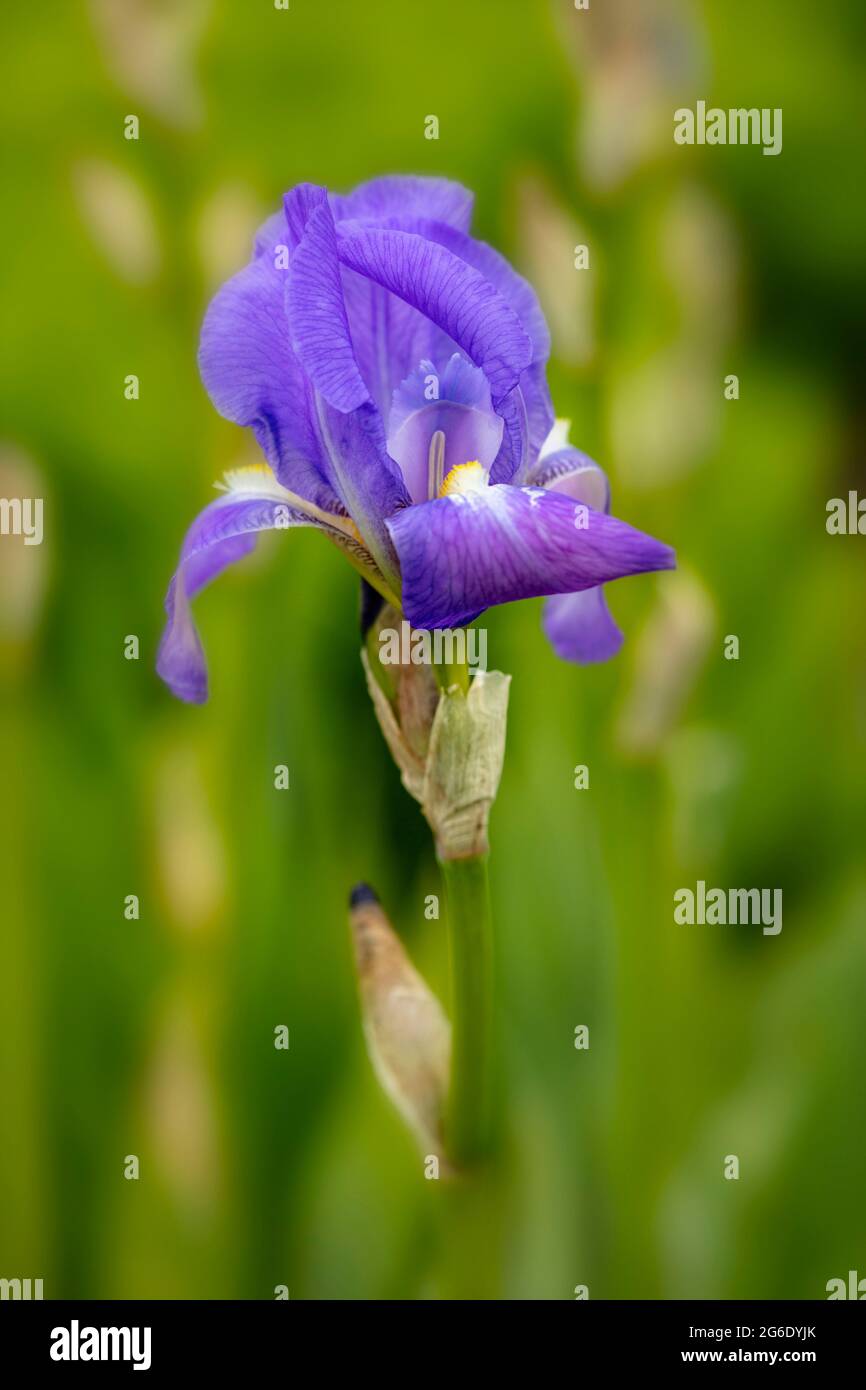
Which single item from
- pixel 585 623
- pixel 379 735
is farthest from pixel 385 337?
pixel 379 735

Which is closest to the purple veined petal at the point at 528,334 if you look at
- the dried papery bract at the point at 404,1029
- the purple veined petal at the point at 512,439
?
the purple veined petal at the point at 512,439

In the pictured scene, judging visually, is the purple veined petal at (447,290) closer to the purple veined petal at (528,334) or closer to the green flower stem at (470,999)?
the purple veined petal at (528,334)

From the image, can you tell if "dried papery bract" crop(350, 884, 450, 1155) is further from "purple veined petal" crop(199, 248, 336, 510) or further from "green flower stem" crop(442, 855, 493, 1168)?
"purple veined petal" crop(199, 248, 336, 510)

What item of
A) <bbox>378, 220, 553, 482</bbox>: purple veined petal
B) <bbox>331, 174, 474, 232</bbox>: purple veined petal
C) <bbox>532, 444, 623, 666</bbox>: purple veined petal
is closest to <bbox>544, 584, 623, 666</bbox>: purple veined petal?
<bbox>532, 444, 623, 666</bbox>: purple veined petal

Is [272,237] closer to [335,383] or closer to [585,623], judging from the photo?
[335,383]

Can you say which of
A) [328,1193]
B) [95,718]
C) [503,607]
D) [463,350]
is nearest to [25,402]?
→ [95,718]

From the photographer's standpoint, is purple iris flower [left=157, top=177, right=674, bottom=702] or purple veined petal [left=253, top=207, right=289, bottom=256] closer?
purple iris flower [left=157, top=177, right=674, bottom=702]

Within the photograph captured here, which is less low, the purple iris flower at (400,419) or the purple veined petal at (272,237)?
the purple veined petal at (272,237)
